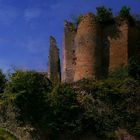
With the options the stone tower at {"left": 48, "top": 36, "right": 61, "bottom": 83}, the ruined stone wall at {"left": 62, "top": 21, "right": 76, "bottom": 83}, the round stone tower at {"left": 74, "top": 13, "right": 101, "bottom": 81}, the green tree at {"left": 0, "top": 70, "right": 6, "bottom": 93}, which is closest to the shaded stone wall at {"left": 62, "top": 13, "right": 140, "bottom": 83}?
the round stone tower at {"left": 74, "top": 13, "right": 101, "bottom": 81}

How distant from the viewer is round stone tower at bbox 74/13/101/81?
4466 centimetres

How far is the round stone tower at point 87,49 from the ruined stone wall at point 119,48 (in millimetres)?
880

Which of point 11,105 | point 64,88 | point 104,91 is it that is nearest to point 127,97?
point 104,91

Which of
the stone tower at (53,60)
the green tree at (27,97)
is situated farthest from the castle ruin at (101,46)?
the green tree at (27,97)

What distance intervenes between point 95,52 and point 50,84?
5.28m

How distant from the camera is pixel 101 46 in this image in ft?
148

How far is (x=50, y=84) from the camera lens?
41000 millimetres

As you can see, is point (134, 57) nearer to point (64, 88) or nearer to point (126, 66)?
point (126, 66)

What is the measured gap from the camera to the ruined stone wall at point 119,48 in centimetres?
4444

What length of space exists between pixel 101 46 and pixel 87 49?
1.01 metres

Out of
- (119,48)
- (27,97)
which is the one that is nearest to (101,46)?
(119,48)

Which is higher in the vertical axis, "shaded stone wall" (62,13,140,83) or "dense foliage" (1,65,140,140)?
"shaded stone wall" (62,13,140,83)

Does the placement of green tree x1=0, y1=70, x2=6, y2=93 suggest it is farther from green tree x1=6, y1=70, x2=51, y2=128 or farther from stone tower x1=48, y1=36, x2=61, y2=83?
stone tower x1=48, y1=36, x2=61, y2=83

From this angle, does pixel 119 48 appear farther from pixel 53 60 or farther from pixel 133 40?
pixel 53 60
